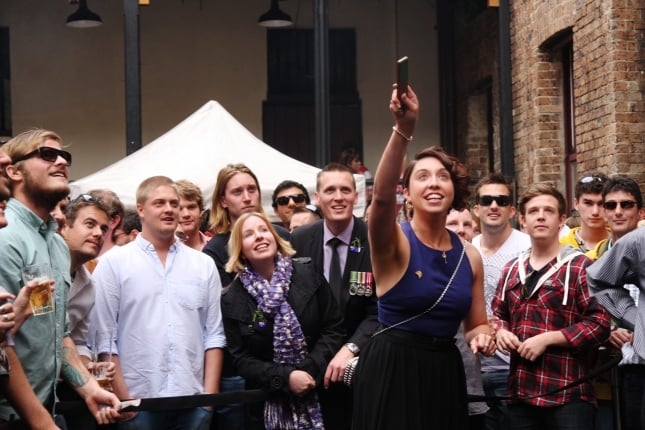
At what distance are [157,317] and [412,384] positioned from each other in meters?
1.81

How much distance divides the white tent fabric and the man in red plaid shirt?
5.03 metres

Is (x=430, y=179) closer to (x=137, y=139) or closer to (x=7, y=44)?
(x=137, y=139)

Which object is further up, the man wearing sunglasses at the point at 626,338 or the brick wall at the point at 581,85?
the brick wall at the point at 581,85

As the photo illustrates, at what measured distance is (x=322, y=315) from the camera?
6.43 m

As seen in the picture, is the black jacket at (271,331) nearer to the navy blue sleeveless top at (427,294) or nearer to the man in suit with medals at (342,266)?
the man in suit with medals at (342,266)

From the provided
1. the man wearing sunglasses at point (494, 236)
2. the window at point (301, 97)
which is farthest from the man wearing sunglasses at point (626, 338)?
the window at point (301, 97)

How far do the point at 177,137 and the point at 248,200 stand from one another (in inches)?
185

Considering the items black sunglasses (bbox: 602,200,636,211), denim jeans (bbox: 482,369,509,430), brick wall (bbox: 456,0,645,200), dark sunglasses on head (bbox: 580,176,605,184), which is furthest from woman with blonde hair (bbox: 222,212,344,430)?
brick wall (bbox: 456,0,645,200)

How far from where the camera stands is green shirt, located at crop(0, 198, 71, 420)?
478cm

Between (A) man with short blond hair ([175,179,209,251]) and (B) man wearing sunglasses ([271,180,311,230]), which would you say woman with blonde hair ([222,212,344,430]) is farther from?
(B) man wearing sunglasses ([271,180,311,230])

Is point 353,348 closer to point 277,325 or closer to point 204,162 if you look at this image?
point 277,325

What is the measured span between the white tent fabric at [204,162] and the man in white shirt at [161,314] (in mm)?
4413

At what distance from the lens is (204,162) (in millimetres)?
11250

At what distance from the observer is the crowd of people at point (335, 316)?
16.4ft
